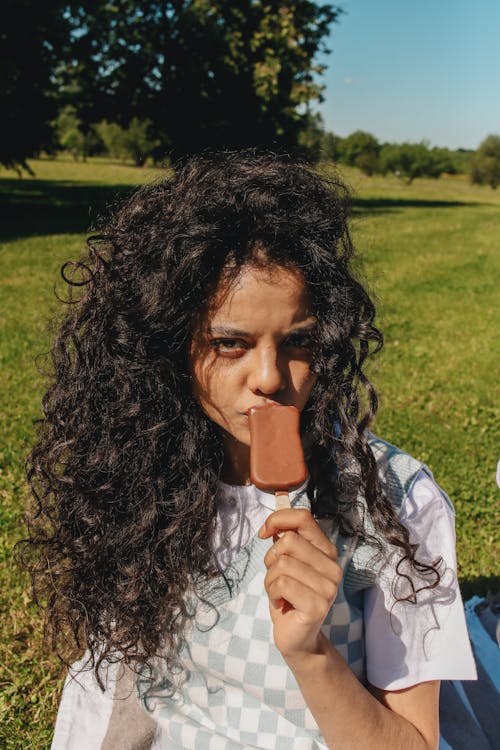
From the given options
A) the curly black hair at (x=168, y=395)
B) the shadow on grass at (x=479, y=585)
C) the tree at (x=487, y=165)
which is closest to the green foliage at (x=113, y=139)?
the tree at (x=487, y=165)

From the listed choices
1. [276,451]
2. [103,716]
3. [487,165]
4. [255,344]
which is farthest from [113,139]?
[276,451]

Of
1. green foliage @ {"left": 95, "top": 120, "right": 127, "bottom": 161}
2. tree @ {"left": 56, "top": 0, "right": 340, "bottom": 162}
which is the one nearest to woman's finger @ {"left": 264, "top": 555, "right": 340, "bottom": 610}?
tree @ {"left": 56, "top": 0, "right": 340, "bottom": 162}

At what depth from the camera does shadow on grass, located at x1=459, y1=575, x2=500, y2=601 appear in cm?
352

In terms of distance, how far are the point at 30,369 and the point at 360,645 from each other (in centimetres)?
533

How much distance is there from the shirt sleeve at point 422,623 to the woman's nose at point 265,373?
461 mm

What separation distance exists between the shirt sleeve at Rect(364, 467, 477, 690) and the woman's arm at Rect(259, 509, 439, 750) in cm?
6

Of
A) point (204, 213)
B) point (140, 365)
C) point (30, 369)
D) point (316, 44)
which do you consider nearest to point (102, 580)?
point (140, 365)

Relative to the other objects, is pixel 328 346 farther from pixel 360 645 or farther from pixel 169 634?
pixel 169 634

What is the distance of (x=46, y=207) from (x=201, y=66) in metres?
6.35

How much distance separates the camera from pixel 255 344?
150 centimetres

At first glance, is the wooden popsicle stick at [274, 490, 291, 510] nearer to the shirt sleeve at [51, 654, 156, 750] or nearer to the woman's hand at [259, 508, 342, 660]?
the woman's hand at [259, 508, 342, 660]

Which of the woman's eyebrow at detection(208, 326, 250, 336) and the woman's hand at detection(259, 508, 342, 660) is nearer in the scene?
the woman's hand at detection(259, 508, 342, 660)

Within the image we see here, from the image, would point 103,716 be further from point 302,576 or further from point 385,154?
point 385,154

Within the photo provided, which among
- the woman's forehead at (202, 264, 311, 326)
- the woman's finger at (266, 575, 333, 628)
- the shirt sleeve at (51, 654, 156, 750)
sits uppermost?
the woman's forehead at (202, 264, 311, 326)
